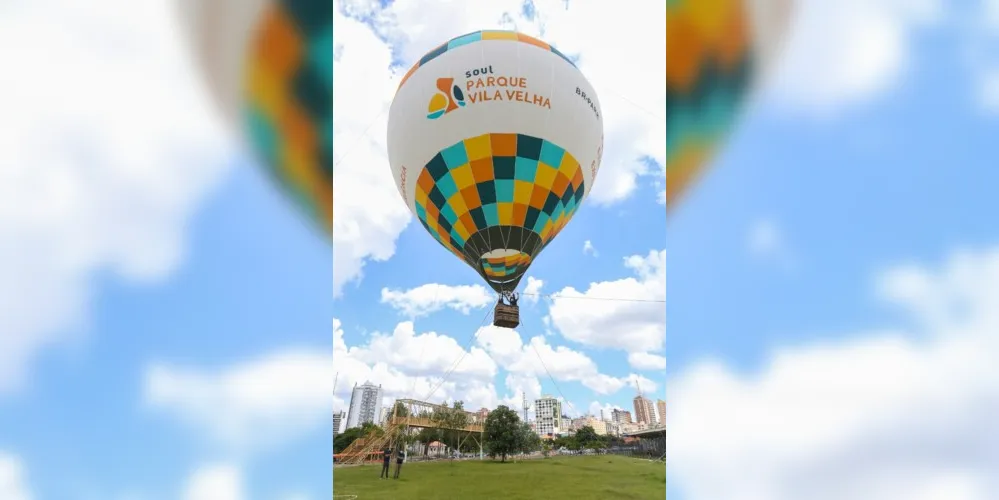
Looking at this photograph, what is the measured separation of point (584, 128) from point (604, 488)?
2.58 meters

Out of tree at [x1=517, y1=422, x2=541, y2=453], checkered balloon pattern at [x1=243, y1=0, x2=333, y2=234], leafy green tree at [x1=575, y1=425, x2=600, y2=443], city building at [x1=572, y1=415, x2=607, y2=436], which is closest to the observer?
checkered balloon pattern at [x1=243, y1=0, x2=333, y2=234]

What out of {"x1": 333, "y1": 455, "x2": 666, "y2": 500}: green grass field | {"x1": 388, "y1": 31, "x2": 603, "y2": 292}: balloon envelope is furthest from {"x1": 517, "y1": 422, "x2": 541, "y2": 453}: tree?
{"x1": 388, "y1": 31, "x2": 603, "y2": 292}: balloon envelope

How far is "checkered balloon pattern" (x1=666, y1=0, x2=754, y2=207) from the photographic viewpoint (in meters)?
1.48

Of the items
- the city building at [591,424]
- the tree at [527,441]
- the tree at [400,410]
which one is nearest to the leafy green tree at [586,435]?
the city building at [591,424]

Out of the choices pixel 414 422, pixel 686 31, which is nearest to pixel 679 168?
pixel 686 31

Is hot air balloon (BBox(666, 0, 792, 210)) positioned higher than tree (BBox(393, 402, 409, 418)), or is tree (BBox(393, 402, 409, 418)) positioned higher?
hot air balloon (BBox(666, 0, 792, 210))

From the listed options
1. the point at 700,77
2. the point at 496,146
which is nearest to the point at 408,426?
the point at 496,146

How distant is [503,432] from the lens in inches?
268

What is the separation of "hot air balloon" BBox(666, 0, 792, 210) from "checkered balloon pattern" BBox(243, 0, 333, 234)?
1039 millimetres

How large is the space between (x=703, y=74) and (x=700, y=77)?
0.01 m

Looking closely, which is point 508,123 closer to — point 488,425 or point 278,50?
point 278,50

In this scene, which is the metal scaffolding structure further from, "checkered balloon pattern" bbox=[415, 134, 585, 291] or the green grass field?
"checkered balloon pattern" bbox=[415, 134, 585, 291]

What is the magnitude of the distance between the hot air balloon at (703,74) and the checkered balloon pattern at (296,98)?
40.9 inches

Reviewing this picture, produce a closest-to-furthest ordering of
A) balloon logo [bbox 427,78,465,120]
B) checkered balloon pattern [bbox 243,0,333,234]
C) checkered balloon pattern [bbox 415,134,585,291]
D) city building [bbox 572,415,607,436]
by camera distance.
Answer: checkered balloon pattern [bbox 243,0,333,234] → balloon logo [bbox 427,78,465,120] → checkered balloon pattern [bbox 415,134,585,291] → city building [bbox 572,415,607,436]
